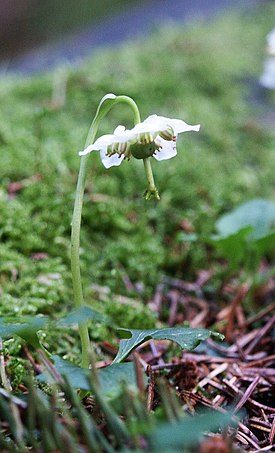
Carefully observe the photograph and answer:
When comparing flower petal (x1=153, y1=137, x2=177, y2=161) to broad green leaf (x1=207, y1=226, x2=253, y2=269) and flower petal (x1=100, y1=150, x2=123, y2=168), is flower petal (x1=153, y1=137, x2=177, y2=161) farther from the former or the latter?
broad green leaf (x1=207, y1=226, x2=253, y2=269)

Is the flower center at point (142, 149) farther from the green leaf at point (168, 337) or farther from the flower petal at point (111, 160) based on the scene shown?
the green leaf at point (168, 337)

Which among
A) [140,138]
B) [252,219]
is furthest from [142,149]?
[252,219]

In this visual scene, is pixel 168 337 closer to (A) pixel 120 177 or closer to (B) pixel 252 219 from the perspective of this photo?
(B) pixel 252 219

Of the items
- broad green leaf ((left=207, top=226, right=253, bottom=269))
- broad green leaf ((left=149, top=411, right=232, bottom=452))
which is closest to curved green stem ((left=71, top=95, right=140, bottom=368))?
broad green leaf ((left=149, top=411, right=232, bottom=452))

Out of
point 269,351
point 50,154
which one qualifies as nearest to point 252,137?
point 50,154

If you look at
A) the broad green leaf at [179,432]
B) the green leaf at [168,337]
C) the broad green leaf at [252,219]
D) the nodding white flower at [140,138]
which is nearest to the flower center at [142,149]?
the nodding white flower at [140,138]

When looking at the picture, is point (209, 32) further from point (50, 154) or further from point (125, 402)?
point (125, 402)
